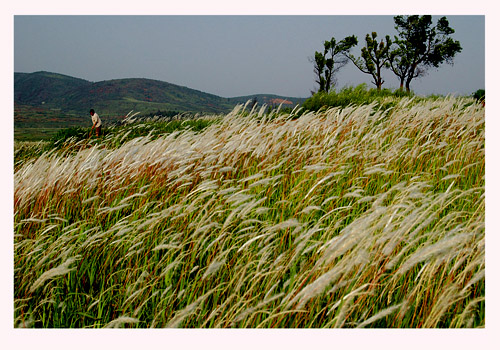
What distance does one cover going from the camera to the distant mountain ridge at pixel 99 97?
2982mm

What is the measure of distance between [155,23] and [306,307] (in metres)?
2.62

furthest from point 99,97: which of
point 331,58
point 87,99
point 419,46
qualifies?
point 419,46

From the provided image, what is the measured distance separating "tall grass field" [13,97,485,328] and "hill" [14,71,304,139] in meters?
0.34

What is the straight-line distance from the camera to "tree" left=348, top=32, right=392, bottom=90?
3535mm

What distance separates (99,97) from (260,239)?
8.26 feet

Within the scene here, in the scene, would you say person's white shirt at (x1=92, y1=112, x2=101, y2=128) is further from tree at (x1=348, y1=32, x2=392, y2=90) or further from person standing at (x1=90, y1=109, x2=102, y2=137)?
tree at (x1=348, y1=32, x2=392, y2=90)

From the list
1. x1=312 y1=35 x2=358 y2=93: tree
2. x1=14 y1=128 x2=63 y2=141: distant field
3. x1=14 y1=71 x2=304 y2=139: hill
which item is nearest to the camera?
x1=14 y1=128 x2=63 y2=141: distant field

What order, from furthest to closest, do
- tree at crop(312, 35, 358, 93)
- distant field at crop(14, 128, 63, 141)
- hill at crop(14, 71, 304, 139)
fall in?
tree at crop(312, 35, 358, 93) → hill at crop(14, 71, 304, 139) → distant field at crop(14, 128, 63, 141)

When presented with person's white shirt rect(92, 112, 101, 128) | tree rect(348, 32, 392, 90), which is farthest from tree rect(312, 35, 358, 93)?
person's white shirt rect(92, 112, 101, 128)

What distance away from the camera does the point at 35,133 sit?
2.93 m

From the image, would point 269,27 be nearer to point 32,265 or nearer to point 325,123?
point 325,123

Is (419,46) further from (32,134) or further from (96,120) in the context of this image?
(32,134)

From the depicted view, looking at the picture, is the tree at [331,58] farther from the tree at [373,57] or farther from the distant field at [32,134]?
the distant field at [32,134]

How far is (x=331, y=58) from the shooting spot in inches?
135
